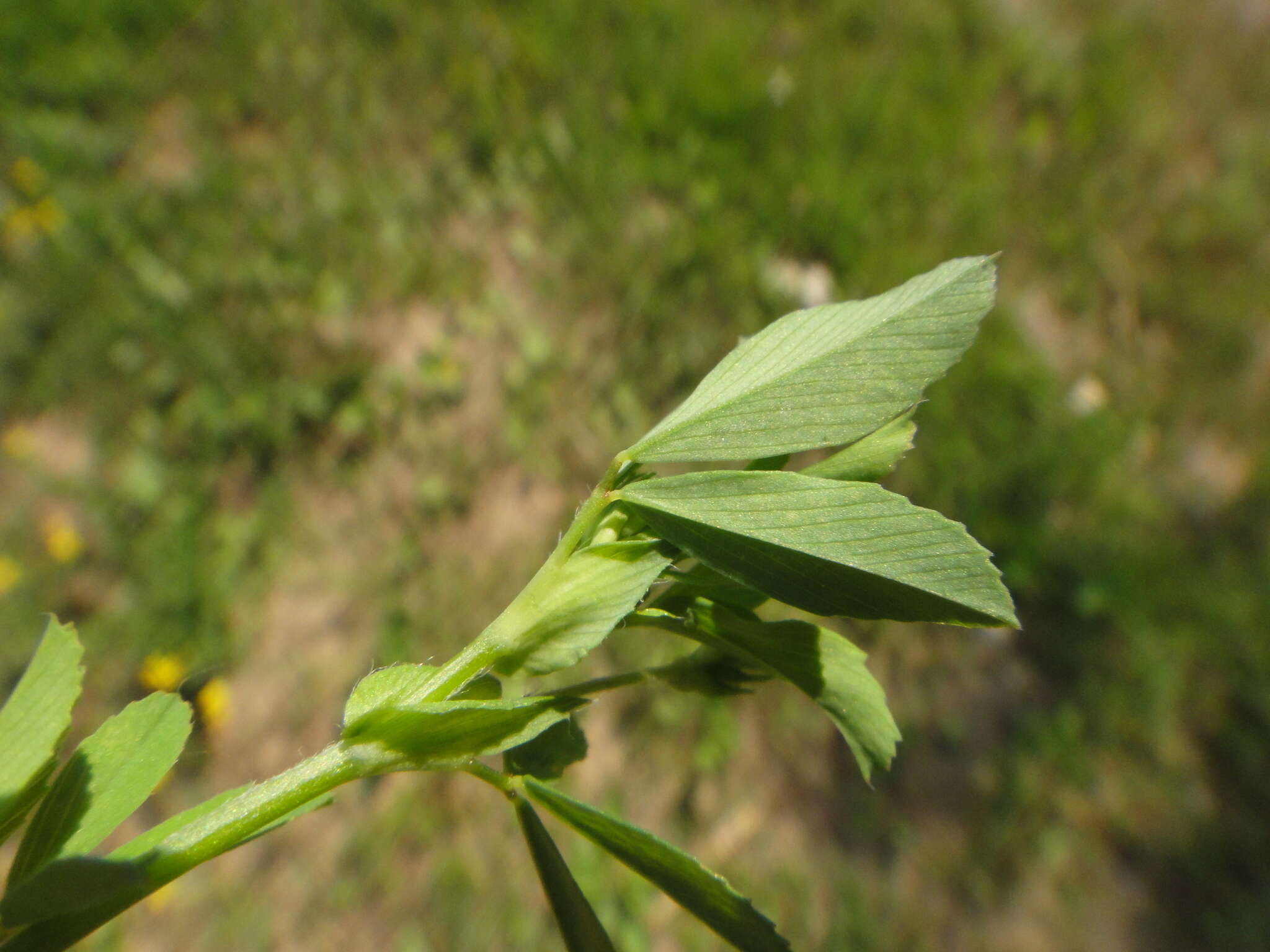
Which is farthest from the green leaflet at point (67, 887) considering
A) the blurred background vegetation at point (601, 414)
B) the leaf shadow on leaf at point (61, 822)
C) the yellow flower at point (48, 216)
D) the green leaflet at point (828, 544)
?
the yellow flower at point (48, 216)

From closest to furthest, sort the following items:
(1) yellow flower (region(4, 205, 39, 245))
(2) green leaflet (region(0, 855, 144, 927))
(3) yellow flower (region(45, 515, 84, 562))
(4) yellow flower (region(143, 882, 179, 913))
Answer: (2) green leaflet (region(0, 855, 144, 927))
(4) yellow flower (region(143, 882, 179, 913))
(3) yellow flower (region(45, 515, 84, 562))
(1) yellow flower (region(4, 205, 39, 245))

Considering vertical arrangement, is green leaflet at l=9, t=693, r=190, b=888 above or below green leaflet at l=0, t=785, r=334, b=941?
below

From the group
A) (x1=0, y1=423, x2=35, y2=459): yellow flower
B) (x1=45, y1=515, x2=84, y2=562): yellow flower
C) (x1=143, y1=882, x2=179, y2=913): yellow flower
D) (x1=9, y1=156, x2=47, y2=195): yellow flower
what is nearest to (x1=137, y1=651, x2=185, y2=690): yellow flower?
(x1=45, y1=515, x2=84, y2=562): yellow flower

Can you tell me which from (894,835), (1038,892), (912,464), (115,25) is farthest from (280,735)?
(115,25)

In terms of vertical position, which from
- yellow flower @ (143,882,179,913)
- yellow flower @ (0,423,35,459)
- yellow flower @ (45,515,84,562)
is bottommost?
yellow flower @ (143,882,179,913)

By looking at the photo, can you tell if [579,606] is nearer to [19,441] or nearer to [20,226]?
[19,441]

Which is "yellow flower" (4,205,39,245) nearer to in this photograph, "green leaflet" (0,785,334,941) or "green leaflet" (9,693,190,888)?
"green leaflet" (9,693,190,888)

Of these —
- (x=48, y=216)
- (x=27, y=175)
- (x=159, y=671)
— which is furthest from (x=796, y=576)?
(x=27, y=175)
